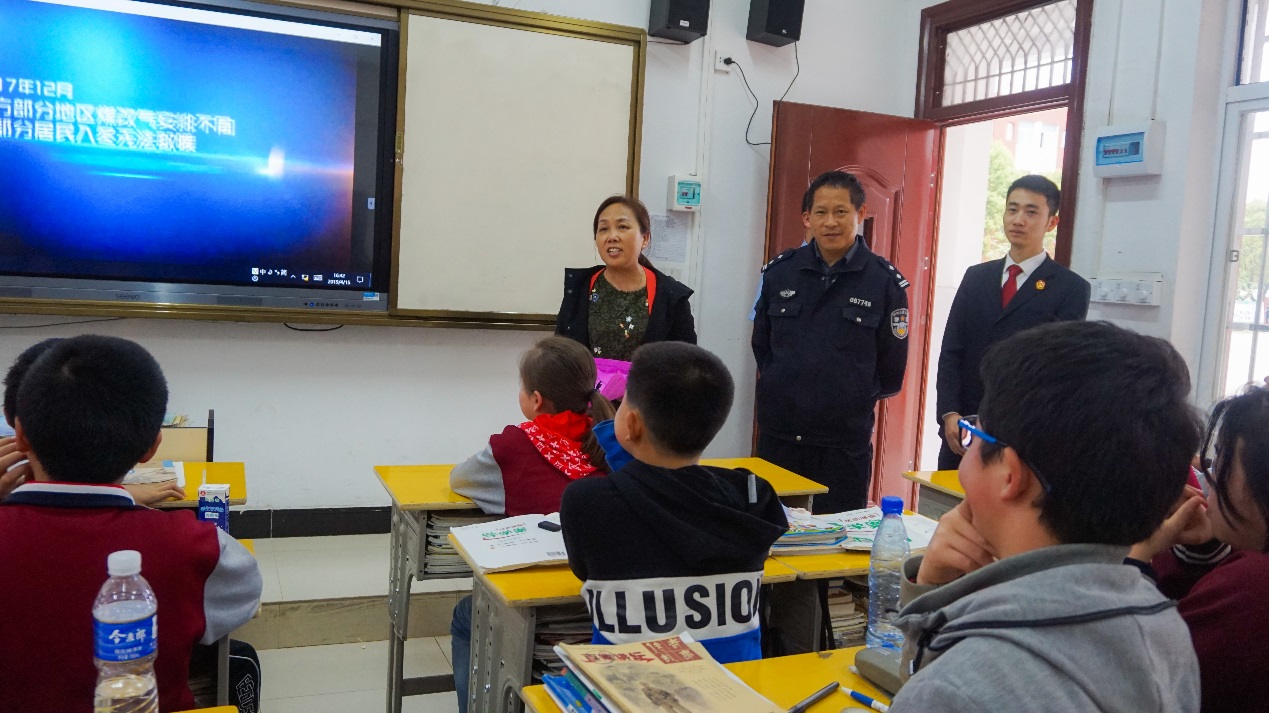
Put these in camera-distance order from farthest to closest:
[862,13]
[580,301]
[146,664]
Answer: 1. [862,13]
2. [580,301]
3. [146,664]

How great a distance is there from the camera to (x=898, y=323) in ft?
10.2

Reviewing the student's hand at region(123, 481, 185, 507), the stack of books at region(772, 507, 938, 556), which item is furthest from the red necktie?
the student's hand at region(123, 481, 185, 507)

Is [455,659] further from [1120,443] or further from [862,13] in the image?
[862,13]

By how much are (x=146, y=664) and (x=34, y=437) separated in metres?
0.37

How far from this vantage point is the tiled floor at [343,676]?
9.09ft

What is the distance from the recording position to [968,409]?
3404mm

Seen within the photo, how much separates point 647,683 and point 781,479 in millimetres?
1666

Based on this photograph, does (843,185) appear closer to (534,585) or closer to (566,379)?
(566,379)

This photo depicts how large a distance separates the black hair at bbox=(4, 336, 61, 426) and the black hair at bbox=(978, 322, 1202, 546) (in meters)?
1.43

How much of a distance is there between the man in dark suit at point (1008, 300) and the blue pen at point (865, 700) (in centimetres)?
204

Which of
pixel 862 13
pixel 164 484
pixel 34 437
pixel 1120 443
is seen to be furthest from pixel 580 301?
pixel 862 13

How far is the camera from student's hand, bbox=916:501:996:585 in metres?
1.07

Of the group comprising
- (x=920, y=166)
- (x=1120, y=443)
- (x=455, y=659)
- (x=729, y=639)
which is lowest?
(x=455, y=659)

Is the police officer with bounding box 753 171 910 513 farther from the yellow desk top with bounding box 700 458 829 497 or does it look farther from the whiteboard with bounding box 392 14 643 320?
the whiteboard with bounding box 392 14 643 320
